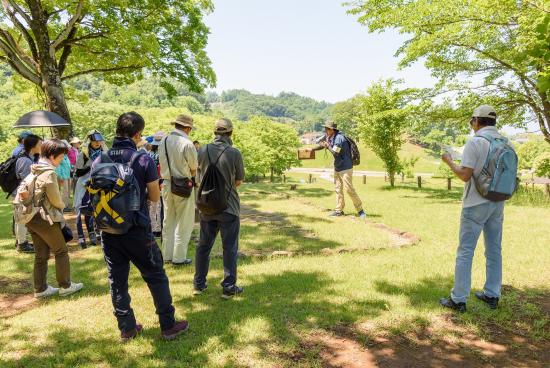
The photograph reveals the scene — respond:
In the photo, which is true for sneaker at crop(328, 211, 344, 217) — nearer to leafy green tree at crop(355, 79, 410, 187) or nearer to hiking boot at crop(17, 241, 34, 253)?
hiking boot at crop(17, 241, 34, 253)

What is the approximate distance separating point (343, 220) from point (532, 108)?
11.9 metres

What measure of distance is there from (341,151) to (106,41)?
329 inches

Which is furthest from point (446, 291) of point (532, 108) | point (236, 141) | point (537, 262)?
point (236, 141)

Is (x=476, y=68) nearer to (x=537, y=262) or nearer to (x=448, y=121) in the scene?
(x=448, y=121)

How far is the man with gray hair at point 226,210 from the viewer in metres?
4.11

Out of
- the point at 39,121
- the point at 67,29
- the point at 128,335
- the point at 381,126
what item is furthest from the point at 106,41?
the point at 381,126

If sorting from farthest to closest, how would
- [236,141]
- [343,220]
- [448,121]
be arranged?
[236,141] < [448,121] < [343,220]

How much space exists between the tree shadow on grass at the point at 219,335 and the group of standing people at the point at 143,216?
186 millimetres

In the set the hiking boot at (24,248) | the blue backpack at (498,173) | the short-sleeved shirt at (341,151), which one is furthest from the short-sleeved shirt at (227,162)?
the short-sleeved shirt at (341,151)

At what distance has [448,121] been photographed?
15.8 m

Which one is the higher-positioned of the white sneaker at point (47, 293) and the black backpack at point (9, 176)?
the black backpack at point (9, 176)

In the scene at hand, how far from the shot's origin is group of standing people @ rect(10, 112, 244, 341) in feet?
10.6

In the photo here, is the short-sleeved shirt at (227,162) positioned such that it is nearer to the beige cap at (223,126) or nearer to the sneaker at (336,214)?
the beige cap at (223,126)

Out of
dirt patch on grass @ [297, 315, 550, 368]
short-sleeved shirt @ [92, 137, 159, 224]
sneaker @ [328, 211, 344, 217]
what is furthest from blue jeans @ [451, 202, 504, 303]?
sneaker @ [328, 211, 344, 217]
